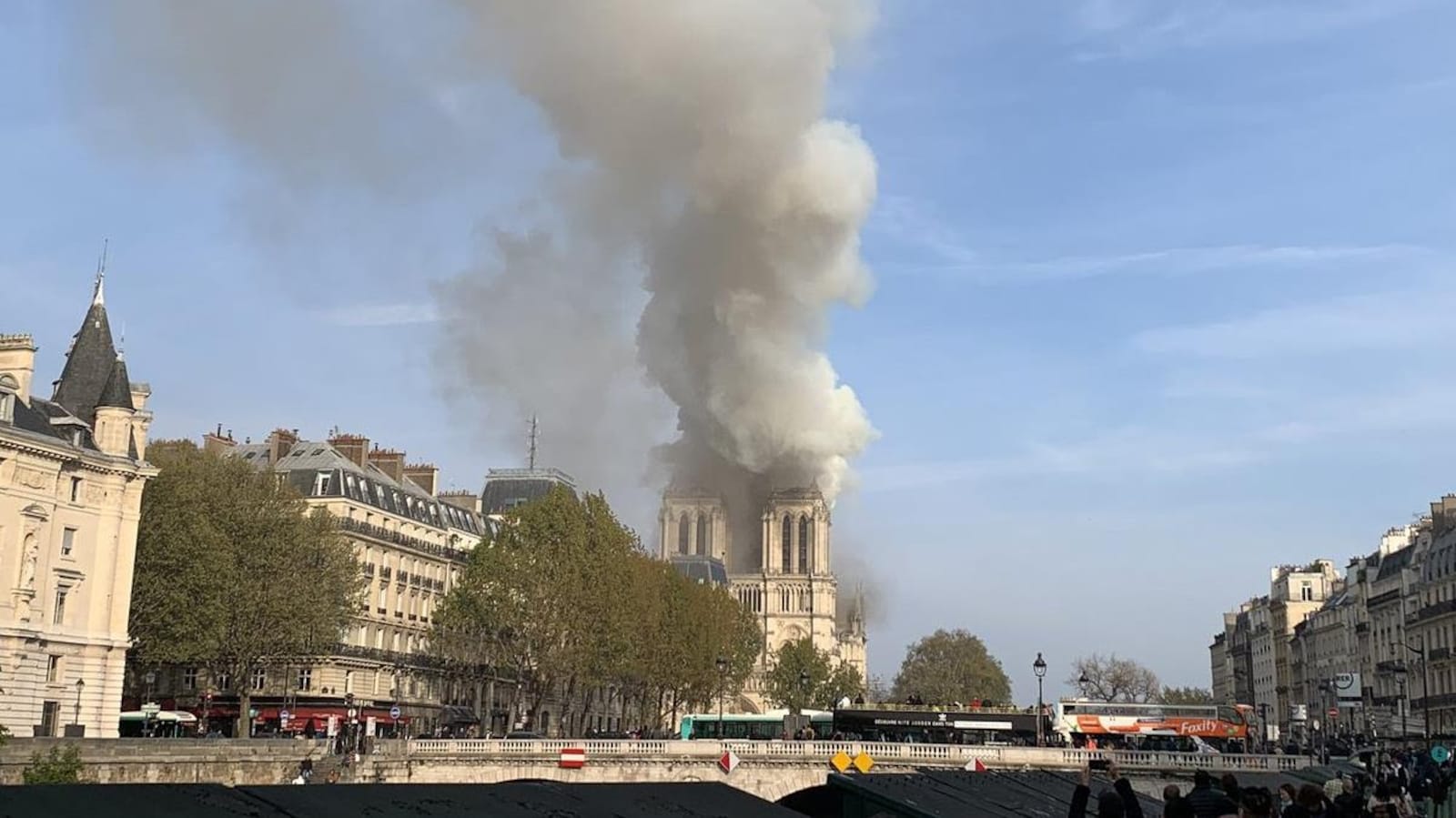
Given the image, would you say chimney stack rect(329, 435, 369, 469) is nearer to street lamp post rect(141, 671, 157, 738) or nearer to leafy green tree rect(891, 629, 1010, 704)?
street lamp post rect(141, 671, 157, 738)

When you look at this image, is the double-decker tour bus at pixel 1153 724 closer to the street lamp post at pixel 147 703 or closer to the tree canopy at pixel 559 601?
the tree canopy at pixel 559 601

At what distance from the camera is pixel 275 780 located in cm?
4869

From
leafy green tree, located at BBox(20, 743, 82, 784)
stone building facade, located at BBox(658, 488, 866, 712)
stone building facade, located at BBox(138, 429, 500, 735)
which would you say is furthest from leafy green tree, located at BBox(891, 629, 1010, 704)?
leafy green tree, located at BBox(20, 743, 82, 784)

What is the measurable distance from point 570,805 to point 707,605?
8353 centimetres

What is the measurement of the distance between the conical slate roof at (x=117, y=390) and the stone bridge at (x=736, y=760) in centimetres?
1661

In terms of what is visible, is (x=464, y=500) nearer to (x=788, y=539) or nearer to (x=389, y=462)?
(x=389, y=462)

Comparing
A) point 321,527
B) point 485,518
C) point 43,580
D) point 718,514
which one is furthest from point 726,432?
point 43,580

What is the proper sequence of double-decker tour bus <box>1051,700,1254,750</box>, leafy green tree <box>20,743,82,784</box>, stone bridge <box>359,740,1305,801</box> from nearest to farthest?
leafy green tree <box>20,743,82,784</box>
stone bridge <box>359,740,1305,801</box>
double-decker tour bus <box>1051,700,1254,750</box>

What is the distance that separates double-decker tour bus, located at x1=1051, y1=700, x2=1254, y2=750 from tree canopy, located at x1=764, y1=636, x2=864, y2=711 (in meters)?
50.9

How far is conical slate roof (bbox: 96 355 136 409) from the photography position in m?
57.2

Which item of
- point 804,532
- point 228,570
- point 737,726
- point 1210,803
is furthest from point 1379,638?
point 1210,803

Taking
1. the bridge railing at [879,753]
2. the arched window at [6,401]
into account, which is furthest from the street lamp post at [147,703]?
the arched window at [6,401]

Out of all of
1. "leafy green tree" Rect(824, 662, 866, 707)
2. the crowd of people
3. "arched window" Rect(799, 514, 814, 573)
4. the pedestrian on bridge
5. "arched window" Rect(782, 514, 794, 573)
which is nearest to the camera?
the crowd of people

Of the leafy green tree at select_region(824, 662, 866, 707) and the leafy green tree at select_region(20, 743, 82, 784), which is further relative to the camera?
the leafy green tree at select_region(824, 662, 866, 707)
